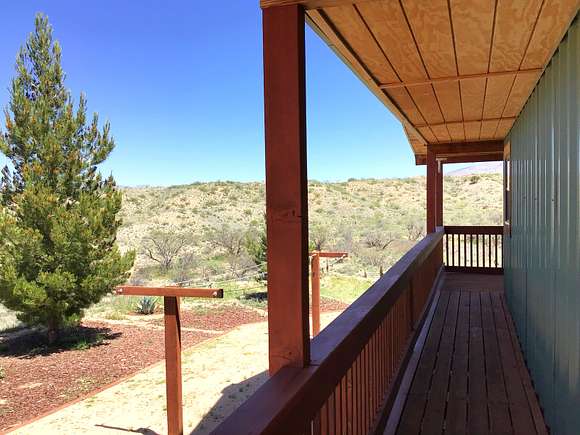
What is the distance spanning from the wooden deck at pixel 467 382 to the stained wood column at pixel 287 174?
1.48 meters

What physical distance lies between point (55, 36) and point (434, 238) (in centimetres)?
847

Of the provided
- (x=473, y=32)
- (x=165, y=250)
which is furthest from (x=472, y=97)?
(x=165, y=250)

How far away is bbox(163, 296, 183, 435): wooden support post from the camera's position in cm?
452

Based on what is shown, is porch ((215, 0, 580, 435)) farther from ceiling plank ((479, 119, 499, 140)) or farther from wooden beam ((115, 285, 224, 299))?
wooden beam ((115, 285, 224, 299))

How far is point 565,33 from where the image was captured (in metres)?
1.87

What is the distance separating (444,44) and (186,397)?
5364mm

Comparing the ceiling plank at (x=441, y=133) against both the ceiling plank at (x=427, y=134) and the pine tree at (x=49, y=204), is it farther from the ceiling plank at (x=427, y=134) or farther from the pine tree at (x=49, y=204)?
the pine tree at (x=49, y=204)

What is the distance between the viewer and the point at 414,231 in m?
24.9

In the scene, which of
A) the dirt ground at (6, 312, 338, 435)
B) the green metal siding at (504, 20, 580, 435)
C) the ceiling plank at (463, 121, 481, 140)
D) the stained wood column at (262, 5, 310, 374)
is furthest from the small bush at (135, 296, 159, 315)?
the stained wood column at (262, 5, 310, 374)

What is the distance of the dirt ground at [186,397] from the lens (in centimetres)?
502

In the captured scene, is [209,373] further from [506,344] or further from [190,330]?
[506,344]

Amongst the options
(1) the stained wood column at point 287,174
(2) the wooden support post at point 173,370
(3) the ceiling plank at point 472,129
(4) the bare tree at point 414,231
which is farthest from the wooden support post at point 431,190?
(4) the bare tree at point 414,231

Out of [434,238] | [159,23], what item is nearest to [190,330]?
[434,238]

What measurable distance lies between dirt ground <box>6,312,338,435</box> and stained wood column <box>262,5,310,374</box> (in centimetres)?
417
